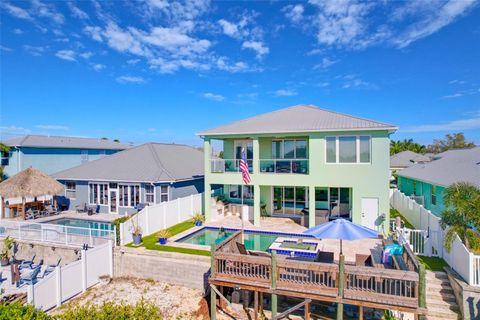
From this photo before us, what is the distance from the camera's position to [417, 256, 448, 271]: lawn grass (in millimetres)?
10848

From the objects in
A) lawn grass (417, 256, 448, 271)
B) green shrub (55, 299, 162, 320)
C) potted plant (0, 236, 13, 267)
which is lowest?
potted plant (0, 236, 13, 267)

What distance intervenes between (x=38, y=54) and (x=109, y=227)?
49.5 feet

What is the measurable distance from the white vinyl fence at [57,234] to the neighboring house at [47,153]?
14331 mm

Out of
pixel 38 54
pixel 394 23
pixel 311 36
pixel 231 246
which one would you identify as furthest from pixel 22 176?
pixel 394 23

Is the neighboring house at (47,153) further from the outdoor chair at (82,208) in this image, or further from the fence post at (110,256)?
the fence post at (110,256)

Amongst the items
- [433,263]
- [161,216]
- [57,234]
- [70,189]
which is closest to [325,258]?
[433,263]

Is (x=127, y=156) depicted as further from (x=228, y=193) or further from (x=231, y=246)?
(x=231, y=246)

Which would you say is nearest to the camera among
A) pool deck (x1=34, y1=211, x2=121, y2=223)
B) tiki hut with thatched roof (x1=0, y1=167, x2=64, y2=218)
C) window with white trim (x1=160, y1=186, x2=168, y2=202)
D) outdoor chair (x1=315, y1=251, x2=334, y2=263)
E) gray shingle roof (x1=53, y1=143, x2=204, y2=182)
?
outdoor chair (x1=315, y1=251, x2=334, y2=263)

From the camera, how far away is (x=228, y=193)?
922 inches

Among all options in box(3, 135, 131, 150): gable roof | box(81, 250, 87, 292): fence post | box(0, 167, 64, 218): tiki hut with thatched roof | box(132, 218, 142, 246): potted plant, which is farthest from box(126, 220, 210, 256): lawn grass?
box(3, 135, 131, 150): gable roof

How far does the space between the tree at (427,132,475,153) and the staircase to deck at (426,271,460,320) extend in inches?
2773

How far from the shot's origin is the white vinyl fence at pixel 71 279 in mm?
10375

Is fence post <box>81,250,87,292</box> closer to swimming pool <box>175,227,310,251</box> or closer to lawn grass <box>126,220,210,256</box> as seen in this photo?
lawn grass <box>126,220,210,256</box>

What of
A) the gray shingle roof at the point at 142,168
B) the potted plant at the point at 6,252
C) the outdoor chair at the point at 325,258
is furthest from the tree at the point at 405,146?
the potted plant at the point at 6,252
